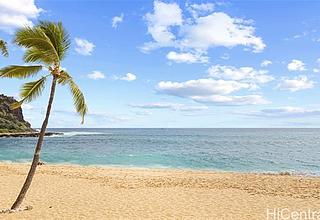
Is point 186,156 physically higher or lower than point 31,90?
lower

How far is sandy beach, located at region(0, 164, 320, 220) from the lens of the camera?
1277 centimetres

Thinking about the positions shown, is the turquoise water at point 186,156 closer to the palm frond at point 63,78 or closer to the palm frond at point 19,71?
the palm frond at point 63,78

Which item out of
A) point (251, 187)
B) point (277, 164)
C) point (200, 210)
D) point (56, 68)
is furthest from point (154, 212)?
A: point (277, 164)

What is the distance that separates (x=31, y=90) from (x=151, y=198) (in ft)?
23.8

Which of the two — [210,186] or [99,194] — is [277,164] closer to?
[210,186]

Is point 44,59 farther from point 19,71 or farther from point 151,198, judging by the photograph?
point 151,198

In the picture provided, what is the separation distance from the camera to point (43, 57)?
11.6 meters

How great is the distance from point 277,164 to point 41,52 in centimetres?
3495

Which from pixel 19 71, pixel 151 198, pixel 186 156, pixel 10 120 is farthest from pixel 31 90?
pixel 10 120

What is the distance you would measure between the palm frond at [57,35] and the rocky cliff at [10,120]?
106609 millimetres

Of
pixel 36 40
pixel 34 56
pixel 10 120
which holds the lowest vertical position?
pixel 10 120

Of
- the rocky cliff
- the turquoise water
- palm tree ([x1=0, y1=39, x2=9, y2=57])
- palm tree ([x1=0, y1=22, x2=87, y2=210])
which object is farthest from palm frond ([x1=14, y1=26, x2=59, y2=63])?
the rocky cliff

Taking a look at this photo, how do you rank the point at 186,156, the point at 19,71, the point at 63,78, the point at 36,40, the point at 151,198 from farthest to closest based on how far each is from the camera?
1. the point at 186,156
2. the point at 151,198
3. the point at 63,78
4. the point at 19,71
5. the point at 36,40

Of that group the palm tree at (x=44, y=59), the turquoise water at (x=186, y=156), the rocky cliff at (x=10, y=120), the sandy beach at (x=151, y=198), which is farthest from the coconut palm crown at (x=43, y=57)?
the rocky cliff at (x=10, y=120)
